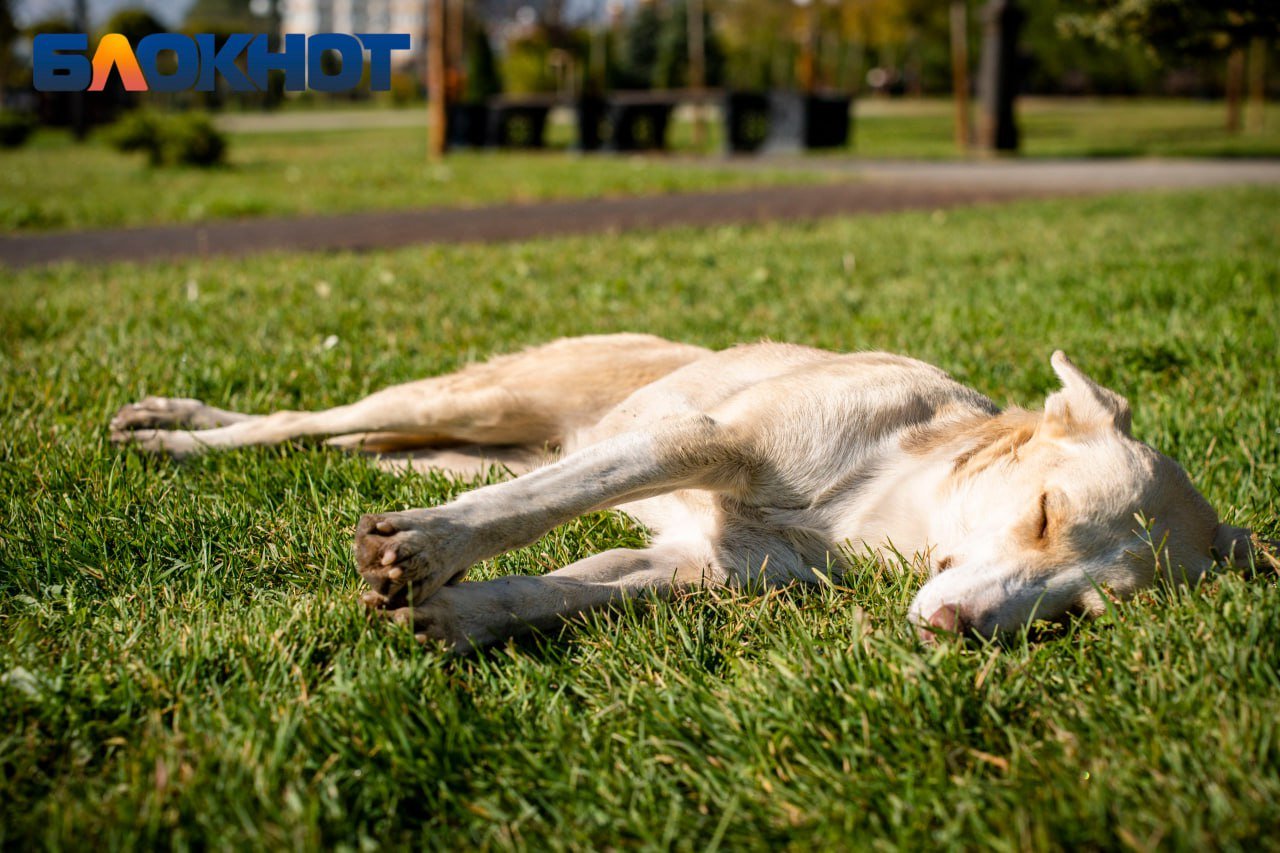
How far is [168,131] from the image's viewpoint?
17.6 meters

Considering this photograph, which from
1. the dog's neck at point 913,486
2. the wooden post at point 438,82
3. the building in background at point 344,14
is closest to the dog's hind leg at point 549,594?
the dog's neck at point 913,486

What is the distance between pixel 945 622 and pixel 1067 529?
42cm

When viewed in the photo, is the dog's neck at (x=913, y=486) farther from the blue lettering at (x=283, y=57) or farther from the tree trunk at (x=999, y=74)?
the tree trunk at (x=999, y=74)

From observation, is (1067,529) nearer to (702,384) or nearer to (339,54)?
(702,384)

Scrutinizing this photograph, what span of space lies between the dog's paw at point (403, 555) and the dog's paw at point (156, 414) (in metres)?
2.05

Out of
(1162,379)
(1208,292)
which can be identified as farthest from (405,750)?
(1208,292)

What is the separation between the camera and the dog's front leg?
2371 mm

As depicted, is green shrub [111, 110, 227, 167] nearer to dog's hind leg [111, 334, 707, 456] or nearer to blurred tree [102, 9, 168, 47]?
dog's hind leg [111, 334, 707, 456]

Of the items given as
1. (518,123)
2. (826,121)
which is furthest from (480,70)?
(826,121)

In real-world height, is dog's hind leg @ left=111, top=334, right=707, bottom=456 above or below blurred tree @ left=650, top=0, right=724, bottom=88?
below

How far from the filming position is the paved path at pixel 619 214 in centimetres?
927

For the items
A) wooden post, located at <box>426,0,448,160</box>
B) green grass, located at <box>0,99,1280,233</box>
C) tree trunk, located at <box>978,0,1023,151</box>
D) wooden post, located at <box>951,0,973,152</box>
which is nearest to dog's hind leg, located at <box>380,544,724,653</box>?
green grass, located at <box>0,99,1280,233</box>

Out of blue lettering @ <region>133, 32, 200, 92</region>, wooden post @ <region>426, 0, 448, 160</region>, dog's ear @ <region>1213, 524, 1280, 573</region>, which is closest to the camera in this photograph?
dog's ear @ <region>1213, 524, 1280, 573</region>

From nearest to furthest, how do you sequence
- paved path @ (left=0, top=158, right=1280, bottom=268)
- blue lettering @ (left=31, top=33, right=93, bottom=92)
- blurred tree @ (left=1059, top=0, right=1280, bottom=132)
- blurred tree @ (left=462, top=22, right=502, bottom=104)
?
blurred tree @ (left=1059, top=0, right=1280, bottom=132)
blue lettering @ (left=31, top=33, right=93, bottom=92)
paved path @ (left=0, top=158, right=1280, bottom=268)
blurred tree @ (left=462, top=22, right=502, bottom=104)
